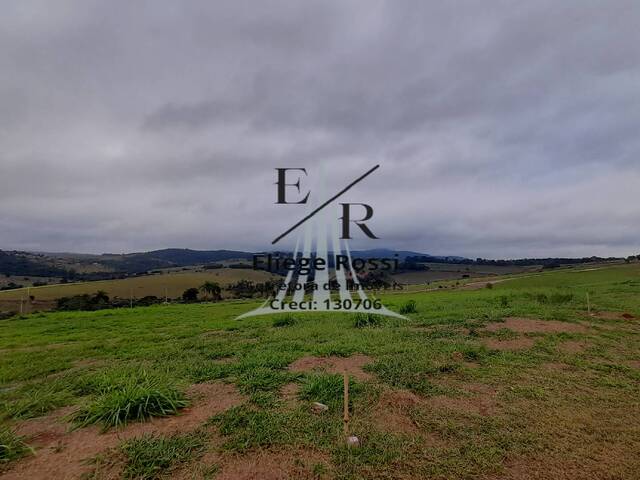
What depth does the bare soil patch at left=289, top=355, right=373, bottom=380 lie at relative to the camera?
682 centimetres

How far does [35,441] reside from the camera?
14.1ft

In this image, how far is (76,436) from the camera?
436 cm

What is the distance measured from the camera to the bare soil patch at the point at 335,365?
22.4 feet

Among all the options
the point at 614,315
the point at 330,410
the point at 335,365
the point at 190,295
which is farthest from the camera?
the point at 190,295

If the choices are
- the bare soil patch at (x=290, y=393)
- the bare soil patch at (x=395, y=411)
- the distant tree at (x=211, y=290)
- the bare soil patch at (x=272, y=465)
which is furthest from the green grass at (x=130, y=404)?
the distant tree at (x=211, y=290)

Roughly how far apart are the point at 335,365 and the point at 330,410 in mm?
2312

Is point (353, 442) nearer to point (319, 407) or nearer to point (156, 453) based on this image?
point (319, 407)

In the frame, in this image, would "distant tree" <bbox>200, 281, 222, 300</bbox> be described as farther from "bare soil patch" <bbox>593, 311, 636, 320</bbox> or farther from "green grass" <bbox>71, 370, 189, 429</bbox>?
"green grass" <bbox>71, 370, 189, 429</bbox>

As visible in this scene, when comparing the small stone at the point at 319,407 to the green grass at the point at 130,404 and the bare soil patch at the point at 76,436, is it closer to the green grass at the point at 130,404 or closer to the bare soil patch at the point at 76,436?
the bare soil patch at the point at 76,436

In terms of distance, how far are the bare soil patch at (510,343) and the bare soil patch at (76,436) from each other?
6.96 meters

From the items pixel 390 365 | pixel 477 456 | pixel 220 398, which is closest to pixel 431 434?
pixel 477 456

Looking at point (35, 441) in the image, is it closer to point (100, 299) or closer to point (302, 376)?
point (302, 376)

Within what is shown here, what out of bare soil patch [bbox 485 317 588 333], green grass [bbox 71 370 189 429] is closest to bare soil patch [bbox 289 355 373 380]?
green grass [bbox 71 370 189 429]

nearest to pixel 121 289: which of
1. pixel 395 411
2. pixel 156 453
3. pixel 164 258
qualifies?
pixel 156 453
